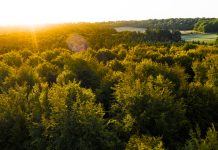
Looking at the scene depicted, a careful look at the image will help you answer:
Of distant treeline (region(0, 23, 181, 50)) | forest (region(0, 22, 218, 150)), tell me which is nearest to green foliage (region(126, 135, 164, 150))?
forest (region(0, 22, 218, 150))

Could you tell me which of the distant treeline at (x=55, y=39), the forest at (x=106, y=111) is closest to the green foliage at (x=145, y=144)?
the forest at (x=106, y=111)

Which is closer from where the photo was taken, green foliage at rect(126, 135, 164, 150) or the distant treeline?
green foliage at rect(126, 135, 164, 150)

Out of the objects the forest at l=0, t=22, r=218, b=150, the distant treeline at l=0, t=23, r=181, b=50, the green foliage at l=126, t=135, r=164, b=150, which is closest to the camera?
the green foliage at l=126, t=135, r=164, b=150

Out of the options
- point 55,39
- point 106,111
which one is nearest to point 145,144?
point 106,111

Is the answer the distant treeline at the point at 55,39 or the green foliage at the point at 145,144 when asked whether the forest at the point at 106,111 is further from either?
the distant treeline at the point at 55,39

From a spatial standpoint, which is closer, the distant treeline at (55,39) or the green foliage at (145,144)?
the green foliage at (145,144)

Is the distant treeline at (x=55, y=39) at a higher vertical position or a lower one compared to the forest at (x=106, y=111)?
lower

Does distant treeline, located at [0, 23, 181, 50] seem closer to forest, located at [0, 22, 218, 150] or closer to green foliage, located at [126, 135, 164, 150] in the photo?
forest, located at [0, 22, 218, 150]

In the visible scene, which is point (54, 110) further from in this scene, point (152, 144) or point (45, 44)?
point (45, 44)

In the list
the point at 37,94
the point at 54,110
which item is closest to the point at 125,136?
the point at 54,110

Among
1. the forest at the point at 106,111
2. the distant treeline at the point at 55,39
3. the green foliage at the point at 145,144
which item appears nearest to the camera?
the green foliage at the point at 145,144

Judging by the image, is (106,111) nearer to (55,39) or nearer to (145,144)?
(145,144)
